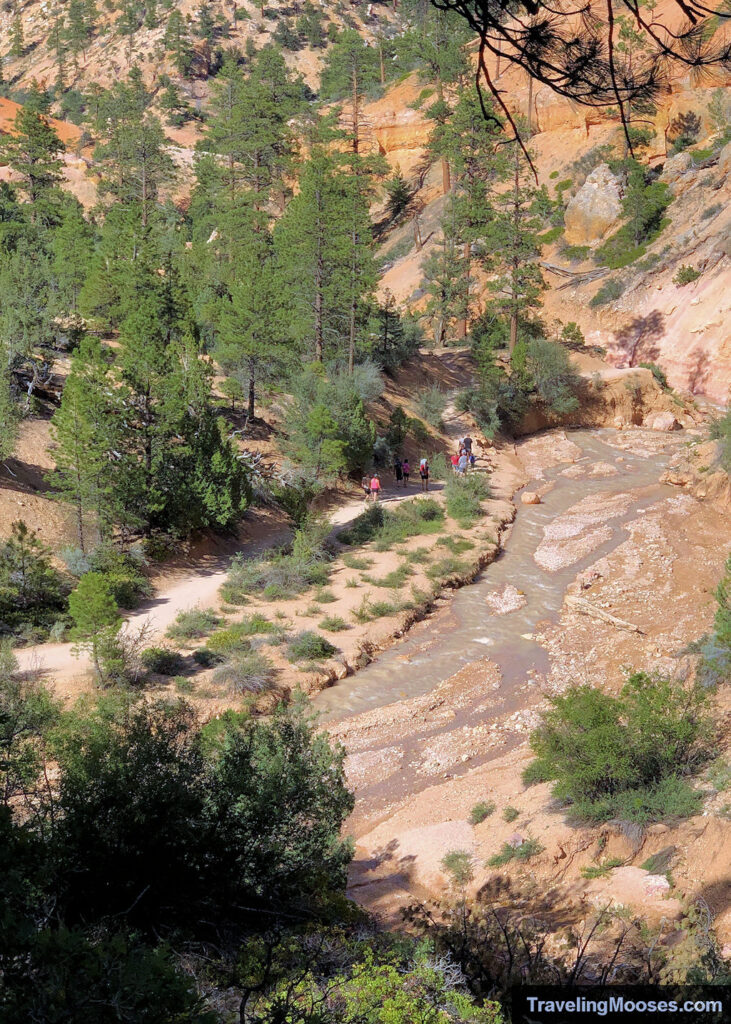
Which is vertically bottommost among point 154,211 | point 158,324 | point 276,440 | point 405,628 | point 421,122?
point 405,628

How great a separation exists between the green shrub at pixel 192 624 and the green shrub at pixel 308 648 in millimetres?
1846

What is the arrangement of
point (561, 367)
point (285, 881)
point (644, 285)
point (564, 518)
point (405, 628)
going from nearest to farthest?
point (285, 881) < point (405, 628) < point (564, 518) < point (561, 367) < point (644, 285)

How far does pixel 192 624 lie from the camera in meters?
18.1

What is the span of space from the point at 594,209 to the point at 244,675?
122 ft

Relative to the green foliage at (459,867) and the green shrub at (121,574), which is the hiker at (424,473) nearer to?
A: the green shrub at (121,574)

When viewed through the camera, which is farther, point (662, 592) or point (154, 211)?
point (154, 211)

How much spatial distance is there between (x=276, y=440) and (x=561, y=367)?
14594 mm

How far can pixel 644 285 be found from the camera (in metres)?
39.7

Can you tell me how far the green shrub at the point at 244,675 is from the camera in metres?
16.2

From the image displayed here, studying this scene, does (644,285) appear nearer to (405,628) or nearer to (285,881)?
(405,628)

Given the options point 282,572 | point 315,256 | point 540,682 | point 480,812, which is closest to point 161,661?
point 282,572

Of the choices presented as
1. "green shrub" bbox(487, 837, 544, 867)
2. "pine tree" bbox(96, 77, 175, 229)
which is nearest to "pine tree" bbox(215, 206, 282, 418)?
"pine tree" bbox(96, 77, 175, 229)

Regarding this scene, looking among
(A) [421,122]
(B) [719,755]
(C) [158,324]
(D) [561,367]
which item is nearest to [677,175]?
(D) [561,367]

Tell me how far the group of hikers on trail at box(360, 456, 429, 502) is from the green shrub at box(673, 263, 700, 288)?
55.1ft
